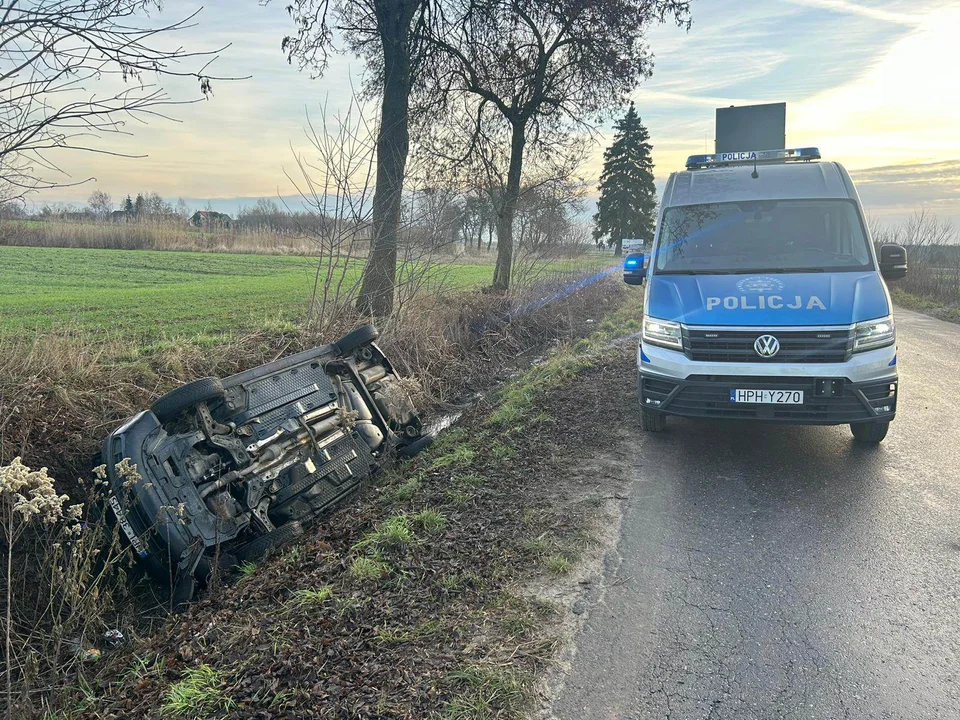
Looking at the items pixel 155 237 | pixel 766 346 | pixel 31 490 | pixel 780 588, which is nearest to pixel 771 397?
pixel 766 346

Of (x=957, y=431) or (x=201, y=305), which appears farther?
(x=201, y=305)

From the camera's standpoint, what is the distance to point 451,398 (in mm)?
9656

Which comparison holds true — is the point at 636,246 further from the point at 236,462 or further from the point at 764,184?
the point at 236,462

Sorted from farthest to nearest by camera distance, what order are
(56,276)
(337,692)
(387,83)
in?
1. (56,276)
2. (387,83)
3. (337,692)

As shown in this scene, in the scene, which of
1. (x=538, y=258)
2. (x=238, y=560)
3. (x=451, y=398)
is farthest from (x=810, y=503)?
(x=538, y=258)

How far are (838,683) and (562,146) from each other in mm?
17493

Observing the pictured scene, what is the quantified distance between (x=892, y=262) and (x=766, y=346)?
6.51 ft

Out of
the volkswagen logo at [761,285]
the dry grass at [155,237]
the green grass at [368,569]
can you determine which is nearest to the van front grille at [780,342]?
the volkswagen logo at [761,285]

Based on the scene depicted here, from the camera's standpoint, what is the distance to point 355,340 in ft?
21.7

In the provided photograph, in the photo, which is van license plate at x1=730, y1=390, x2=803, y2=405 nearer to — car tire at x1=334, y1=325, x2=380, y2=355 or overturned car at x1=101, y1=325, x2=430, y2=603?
overturned car at x1=101, y1=325, x2=430, y2=603

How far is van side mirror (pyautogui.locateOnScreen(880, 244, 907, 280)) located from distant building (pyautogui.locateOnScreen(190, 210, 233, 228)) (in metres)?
32.1

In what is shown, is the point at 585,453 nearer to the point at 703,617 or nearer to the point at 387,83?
the point at 703,617

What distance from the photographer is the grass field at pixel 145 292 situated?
9.27 m

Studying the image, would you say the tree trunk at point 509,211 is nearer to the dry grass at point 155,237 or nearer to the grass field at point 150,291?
the grass field at point 150,291
